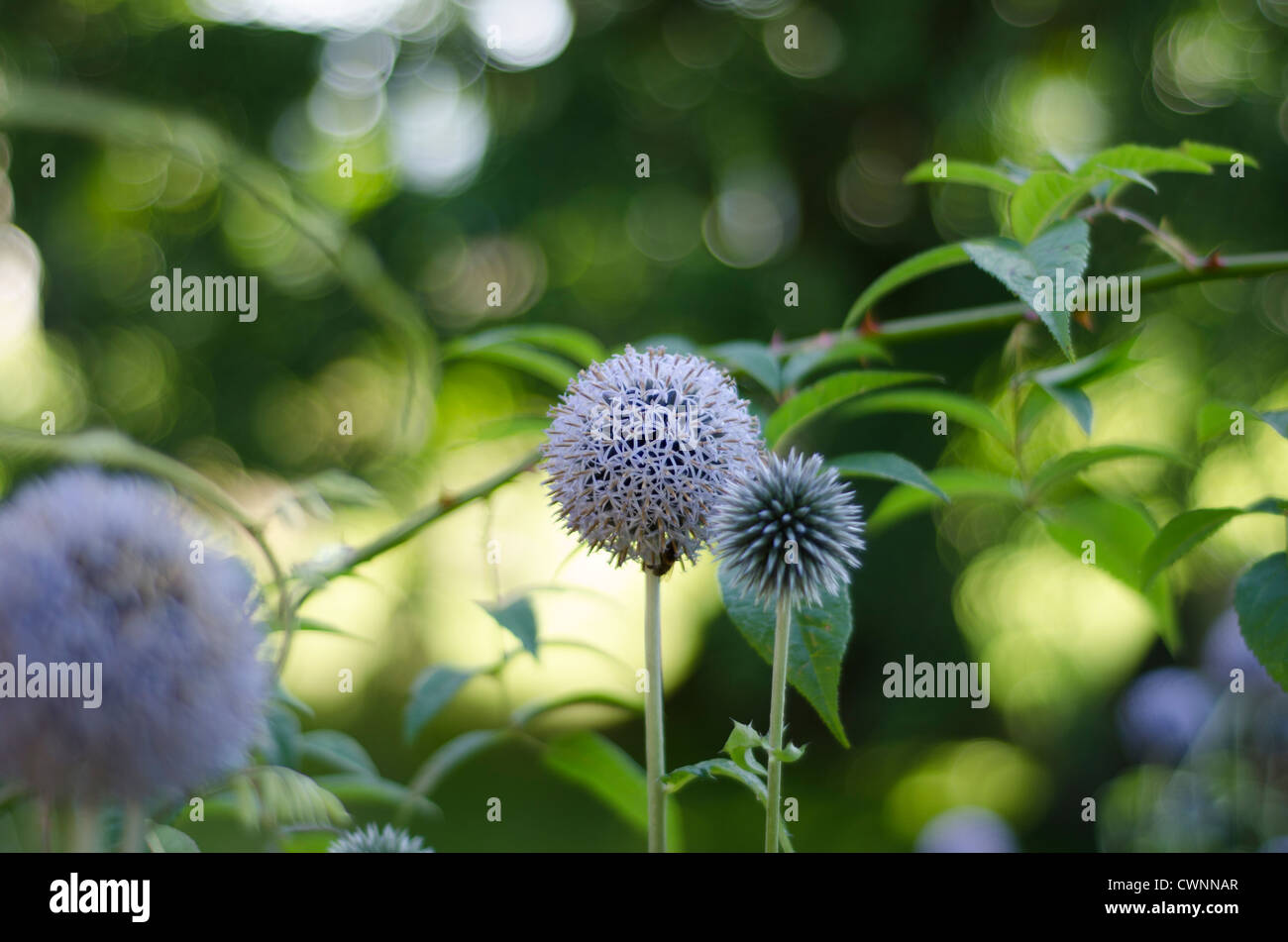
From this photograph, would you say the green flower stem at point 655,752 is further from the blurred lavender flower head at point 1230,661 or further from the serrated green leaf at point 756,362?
the blurred lavender flower head at point 1230,661

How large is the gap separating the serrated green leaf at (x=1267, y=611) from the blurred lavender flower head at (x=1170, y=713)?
1.18 metres

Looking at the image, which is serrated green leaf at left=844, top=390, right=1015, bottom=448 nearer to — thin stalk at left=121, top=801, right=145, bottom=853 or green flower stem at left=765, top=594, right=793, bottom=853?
green flower stem at left=765, top=594, right=793, bottom=853

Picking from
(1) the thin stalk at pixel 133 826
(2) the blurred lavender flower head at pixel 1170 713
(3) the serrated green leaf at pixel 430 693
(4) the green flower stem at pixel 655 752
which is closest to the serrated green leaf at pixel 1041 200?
(4) the green flower stem at pixel 655 752

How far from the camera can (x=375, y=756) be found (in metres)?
4.68

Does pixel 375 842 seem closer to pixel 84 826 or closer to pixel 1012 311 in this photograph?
pixel 84 826

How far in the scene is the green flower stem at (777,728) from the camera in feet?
1.42

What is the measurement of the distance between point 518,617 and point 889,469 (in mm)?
243

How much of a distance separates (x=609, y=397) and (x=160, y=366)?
4.22 metres

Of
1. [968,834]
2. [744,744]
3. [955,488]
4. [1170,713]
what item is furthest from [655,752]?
[968,834]

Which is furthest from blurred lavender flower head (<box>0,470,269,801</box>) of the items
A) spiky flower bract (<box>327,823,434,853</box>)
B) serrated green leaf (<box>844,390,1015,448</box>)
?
serrated green leaf (<box>844,390,1015,448</box>)

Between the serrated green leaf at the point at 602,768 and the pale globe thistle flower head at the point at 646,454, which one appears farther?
the serrated green leaf at the point at 602,768

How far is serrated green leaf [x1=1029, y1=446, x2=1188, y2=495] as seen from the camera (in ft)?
2.09

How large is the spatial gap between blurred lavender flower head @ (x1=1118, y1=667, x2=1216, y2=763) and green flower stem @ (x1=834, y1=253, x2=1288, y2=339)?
1166mm
